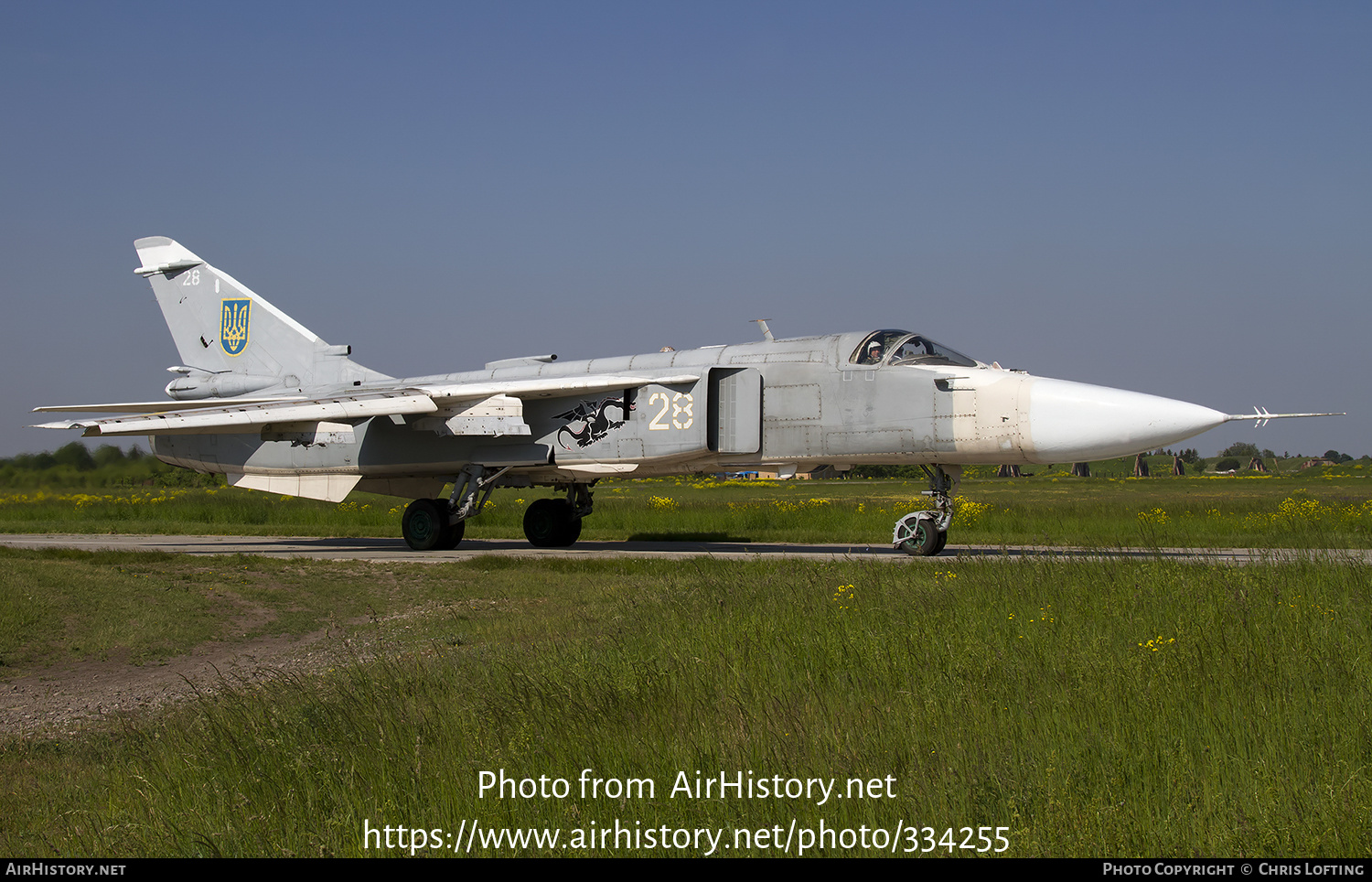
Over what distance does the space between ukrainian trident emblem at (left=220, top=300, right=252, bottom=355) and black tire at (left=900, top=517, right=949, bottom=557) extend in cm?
1382

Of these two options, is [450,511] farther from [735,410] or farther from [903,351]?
[903,351]

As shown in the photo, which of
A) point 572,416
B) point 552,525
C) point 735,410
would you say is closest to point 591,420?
point 572,416

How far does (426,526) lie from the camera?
18.2m

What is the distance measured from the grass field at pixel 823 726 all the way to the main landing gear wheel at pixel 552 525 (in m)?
9.73

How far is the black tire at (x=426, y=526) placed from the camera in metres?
18.1

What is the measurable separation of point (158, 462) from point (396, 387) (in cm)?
599

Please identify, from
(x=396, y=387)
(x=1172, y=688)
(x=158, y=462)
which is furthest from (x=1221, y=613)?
(x=158, y=462)

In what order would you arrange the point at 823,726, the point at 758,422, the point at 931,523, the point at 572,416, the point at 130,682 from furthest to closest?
the point at 572,416 < the point at 758,422 < the point at 931,523 < the point at 130,682 < the point at 823,726

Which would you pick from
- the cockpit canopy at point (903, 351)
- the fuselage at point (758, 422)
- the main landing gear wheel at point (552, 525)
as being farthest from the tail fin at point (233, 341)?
the cockpit canopy at point (903, 351)

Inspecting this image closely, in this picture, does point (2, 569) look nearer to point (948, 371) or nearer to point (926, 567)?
point (926, 567)

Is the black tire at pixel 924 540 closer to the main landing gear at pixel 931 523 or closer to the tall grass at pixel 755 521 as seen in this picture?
the main landing gear at pixel 931 523

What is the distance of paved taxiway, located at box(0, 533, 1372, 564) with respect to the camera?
15195mm

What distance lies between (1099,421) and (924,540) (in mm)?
2885

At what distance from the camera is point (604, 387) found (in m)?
16.9
